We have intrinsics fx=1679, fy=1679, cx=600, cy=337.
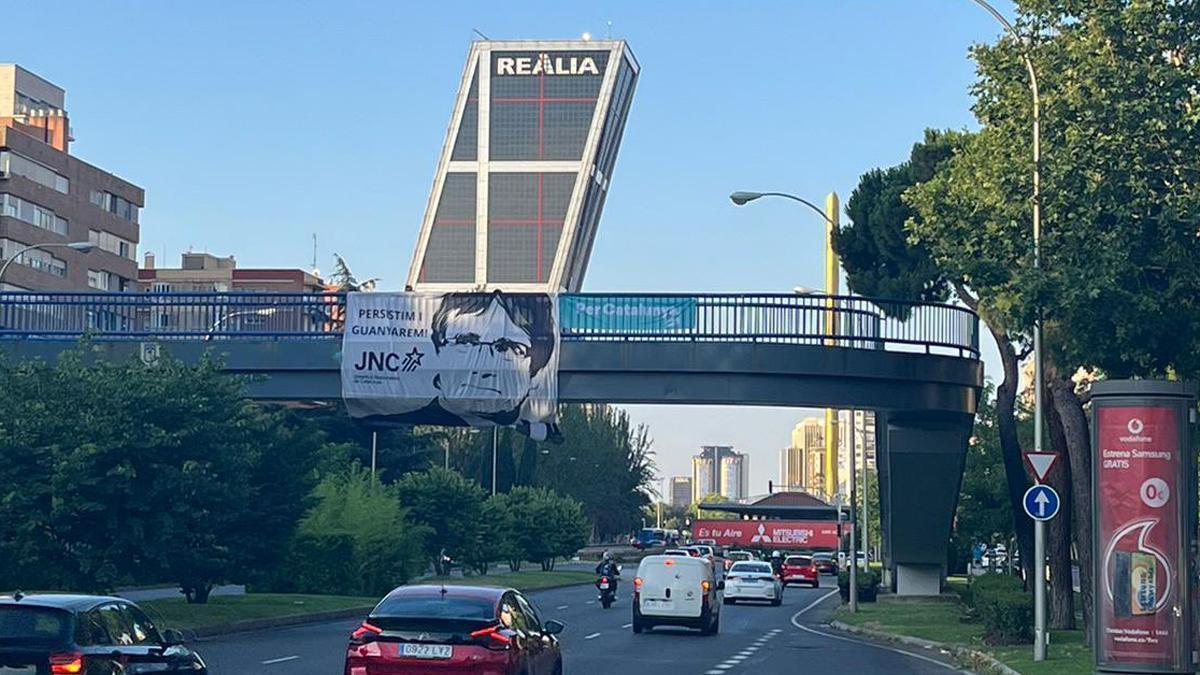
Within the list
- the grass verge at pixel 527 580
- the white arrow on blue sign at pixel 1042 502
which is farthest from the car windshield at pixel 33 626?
the grass verge at pixel 527 580

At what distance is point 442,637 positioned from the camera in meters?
15.3

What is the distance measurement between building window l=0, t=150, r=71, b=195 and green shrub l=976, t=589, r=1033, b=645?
248ft

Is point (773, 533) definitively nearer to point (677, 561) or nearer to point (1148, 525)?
point (677, 561)

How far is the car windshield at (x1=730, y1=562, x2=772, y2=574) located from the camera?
56688mm

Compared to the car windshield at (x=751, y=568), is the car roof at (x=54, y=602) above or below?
above

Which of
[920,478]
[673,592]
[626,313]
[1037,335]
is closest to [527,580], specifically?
[920,478]

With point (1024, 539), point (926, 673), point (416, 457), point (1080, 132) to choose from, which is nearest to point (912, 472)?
point (1024, 539)

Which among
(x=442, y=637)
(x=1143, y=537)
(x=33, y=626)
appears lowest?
(x=442, y=637)

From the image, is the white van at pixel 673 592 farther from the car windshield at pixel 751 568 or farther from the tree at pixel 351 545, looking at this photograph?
the car windshield at pixel 751 568

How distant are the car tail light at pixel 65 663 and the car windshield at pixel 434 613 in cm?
372

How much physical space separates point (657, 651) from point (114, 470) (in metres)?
10.2

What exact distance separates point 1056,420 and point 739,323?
7686mm

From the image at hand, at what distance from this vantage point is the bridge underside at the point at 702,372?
37.5 meters

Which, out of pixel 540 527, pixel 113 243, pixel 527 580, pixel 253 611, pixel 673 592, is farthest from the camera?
pixel 113 243
